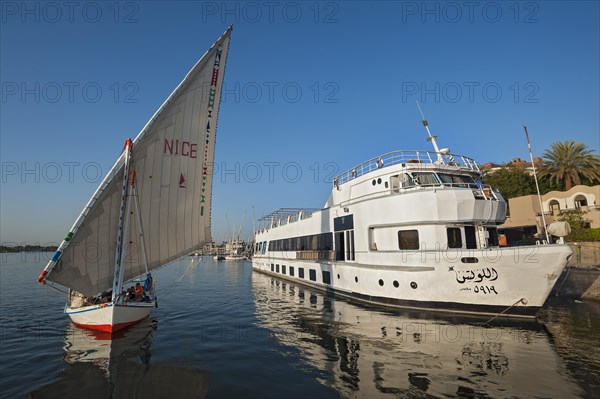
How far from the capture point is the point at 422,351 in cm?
1080

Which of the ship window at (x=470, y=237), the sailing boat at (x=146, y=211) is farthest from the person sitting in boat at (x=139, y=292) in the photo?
the ship window at (x=470, y=237)

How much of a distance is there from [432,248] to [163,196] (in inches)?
540

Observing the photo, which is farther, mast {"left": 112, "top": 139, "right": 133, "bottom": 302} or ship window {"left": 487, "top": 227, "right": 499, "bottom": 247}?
ship window {"left": 487, "top": 227, "right": 499, "bottom": 247}

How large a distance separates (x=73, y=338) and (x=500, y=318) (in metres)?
18.7

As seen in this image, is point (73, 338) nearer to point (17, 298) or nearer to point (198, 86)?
point (198, 86)

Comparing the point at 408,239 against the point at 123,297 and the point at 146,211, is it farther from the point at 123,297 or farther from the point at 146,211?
Answer: the point at 123,297

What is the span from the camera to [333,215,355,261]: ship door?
21219mm

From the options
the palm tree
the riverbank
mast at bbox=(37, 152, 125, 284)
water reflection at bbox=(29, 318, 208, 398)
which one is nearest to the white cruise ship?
the riverbank

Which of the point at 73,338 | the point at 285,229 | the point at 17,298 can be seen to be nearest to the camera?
the point at 73,338

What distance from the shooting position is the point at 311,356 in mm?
10719

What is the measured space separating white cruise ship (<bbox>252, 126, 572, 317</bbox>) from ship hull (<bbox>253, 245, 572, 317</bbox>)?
38 millimetres

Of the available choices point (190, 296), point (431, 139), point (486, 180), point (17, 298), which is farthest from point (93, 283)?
point (486, 180)

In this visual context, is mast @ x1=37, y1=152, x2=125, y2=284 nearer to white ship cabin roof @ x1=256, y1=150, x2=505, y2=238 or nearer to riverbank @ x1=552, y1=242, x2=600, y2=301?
white ship cabin roof @ x1=256, y1=150, x2=505, y2=238

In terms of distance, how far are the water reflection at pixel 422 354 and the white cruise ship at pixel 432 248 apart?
1.32 metres
